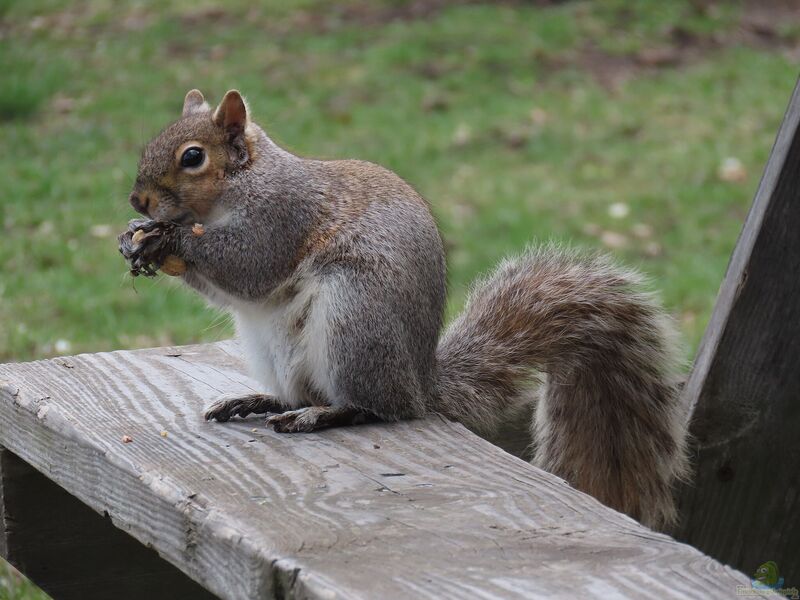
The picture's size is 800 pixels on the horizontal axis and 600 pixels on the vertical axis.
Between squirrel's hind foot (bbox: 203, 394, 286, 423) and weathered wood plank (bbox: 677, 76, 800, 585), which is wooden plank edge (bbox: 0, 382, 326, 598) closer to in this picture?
squirrel's hind foot (bbox: 203, 394, 286, 423)

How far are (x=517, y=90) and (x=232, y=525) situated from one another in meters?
5.02

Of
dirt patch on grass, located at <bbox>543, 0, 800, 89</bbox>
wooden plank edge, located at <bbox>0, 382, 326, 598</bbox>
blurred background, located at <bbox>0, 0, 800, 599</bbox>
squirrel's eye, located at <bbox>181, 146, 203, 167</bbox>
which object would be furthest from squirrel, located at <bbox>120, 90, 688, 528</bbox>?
dirt patch on grass, located at <bbox>543, 0, 800, 89</bbox>

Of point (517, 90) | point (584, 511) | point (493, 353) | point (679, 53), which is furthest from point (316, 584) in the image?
point (679, 53)

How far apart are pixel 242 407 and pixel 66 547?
34cm

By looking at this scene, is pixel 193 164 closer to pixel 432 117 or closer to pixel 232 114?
pixel 232 114

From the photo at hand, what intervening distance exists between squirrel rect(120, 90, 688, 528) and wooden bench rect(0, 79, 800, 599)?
3.4 inches

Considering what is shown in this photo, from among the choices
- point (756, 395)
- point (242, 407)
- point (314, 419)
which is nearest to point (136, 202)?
point (242, 407)

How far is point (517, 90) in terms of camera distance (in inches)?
238

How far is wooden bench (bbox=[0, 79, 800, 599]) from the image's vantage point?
112 cm

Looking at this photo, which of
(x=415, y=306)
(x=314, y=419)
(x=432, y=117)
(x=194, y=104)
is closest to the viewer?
(x=314, y=419)

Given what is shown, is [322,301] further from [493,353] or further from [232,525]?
[232,525]

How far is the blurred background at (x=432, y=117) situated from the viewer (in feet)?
13.5

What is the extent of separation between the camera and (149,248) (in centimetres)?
185

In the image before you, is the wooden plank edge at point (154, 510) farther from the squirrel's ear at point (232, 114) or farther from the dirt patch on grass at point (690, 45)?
the dirt patch on grass at point (690, 45)
